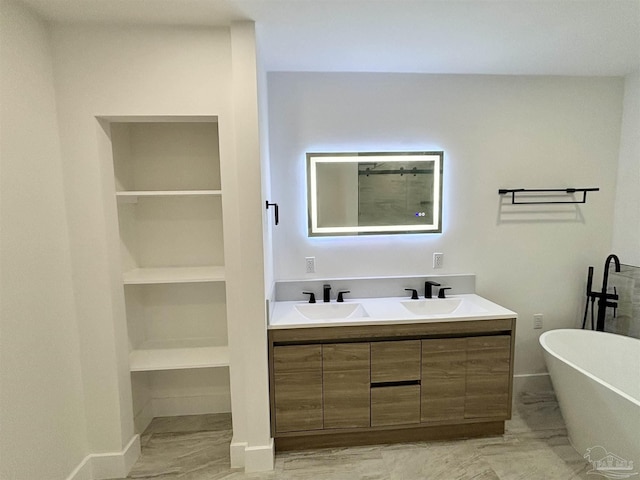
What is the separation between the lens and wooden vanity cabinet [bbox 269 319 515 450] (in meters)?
2.09

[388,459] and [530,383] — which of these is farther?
[530,383]

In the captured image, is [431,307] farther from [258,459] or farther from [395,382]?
[258,459]

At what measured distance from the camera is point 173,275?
213 cm

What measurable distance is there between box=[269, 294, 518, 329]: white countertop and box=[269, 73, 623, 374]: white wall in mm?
250

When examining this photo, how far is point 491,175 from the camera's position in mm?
2635

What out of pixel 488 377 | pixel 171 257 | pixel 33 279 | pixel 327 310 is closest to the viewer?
pixel 33 279

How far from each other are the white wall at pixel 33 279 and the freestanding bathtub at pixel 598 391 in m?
2.93

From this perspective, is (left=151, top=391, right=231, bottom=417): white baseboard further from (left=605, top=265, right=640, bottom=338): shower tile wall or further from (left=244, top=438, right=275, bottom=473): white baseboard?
(left=605, top=265, right=640, bottom=338): shower tile wall

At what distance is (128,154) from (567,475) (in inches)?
133

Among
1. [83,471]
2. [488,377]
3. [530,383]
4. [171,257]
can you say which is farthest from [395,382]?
[83,471]

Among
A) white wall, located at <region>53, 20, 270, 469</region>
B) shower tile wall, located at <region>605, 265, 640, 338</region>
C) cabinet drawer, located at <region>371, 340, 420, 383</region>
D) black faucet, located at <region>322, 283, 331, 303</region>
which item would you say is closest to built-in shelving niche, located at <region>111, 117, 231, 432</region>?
white wall, located at <region>53, 20, 270, 469</region>

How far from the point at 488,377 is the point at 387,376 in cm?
69

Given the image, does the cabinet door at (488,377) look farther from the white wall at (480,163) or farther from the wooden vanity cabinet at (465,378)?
the white wall at (480,163)

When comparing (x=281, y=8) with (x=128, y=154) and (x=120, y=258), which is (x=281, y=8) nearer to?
(x=128, y=154)
